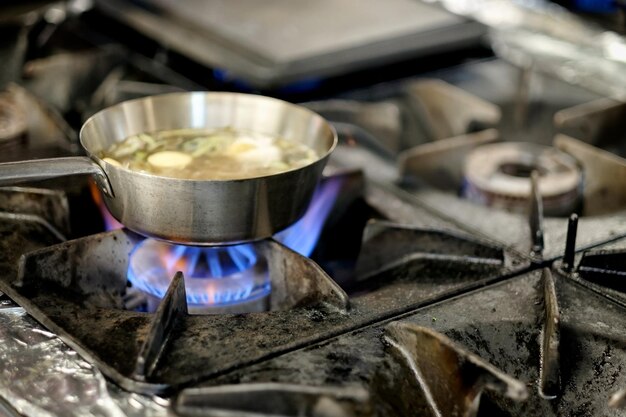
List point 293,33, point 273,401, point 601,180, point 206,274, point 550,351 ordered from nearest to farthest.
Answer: point 273,401
point 550,351
point 206,274
point 601,180
point 293,33

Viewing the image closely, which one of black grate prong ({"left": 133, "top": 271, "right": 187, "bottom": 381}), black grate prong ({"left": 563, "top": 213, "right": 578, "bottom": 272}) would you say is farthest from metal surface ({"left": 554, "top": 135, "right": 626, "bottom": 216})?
black grate prong ({"left": 133, "top": 271, "right": 187, "bottom": 381})

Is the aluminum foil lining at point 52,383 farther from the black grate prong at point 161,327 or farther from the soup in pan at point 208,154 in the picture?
the soup in pan at point 208,154

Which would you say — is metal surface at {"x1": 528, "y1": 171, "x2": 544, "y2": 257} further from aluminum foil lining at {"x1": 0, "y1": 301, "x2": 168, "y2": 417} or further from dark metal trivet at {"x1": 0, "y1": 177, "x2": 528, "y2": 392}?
aluminum foil lining at {"x1": 0, "y1": 301, "x2": 168, "y2": 417}

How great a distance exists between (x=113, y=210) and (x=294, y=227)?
24cm

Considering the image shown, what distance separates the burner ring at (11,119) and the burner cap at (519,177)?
67 centimetres

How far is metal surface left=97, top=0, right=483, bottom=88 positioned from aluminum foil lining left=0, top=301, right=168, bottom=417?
65 cm

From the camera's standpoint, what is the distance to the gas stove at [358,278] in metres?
0.77

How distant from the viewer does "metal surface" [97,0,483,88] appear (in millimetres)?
1405

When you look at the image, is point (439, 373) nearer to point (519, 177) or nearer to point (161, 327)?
point (161, 327)

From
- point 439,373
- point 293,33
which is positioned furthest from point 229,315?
point 293,33

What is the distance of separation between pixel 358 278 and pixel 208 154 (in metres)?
0.24

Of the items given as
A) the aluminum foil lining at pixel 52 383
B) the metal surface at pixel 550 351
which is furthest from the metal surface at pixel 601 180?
the aluminum foil lining at pixel 52 383

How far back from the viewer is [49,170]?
880 mm

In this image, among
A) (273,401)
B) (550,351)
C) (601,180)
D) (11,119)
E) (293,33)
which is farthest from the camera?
(293,33)
